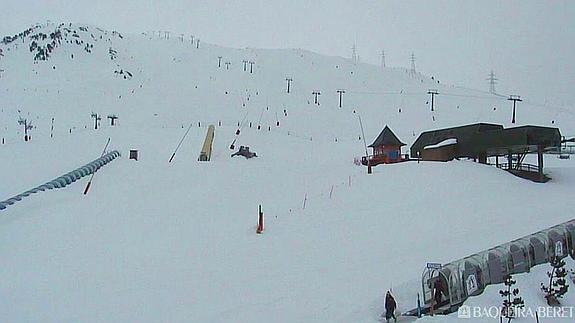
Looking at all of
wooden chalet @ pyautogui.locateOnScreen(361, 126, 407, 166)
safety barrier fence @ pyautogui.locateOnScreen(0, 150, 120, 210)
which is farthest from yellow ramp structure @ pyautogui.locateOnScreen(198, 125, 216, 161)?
wooden chalet @ pyautogui.locateOnScreen(361, 126, 407, 166)

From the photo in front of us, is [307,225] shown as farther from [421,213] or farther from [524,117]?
[524,117]

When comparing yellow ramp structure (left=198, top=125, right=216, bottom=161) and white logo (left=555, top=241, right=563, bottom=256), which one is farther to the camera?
yellow ramp structure (left=198, top=125, right=216, bottom=161)

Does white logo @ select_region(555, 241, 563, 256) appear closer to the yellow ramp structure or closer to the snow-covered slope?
the snow-covered slope

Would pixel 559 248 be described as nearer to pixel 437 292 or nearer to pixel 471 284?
pixel 471 284

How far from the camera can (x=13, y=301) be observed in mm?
11750

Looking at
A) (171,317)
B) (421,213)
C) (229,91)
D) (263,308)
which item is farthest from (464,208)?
(229,91)

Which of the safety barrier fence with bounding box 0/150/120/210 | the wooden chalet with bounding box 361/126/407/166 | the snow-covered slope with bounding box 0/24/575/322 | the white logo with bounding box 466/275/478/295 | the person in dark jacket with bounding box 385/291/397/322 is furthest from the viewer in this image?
the wooden chalet with bounding box 361/126/407/166

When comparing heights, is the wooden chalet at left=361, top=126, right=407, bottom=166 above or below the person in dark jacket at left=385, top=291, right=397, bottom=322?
above

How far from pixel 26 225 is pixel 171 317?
836 cm

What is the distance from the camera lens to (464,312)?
10.1 metres

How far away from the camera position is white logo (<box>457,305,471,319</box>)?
990cm

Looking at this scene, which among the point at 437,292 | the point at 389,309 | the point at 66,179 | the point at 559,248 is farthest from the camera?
the point at 66,179

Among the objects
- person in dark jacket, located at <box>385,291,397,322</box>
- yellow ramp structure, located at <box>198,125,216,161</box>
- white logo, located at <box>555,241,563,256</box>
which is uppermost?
yellow ramp structure, located at <box>198,125,216,161</box>

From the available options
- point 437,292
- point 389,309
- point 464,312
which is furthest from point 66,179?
point 464,312
